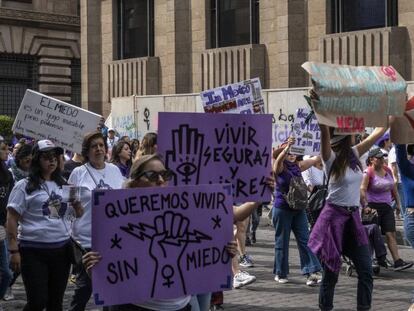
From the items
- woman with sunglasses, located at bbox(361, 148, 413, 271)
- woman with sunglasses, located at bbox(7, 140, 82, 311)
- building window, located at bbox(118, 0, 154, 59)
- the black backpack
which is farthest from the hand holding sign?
building window, located at bbox(118, 0, 154, 59)

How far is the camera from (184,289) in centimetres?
504

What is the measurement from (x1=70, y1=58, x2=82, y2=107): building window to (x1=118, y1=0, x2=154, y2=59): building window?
1428 cm

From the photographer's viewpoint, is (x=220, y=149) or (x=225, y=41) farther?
(x=225, y=41)

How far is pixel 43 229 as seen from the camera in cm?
701

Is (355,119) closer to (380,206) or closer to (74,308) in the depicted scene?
(74,308)

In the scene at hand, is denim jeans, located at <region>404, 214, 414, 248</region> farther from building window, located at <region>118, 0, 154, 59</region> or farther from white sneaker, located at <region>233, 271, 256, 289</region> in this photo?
building window, located at <region>118, 0, 154, 59</region>

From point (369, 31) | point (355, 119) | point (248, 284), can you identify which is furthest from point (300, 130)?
point (369, 31)

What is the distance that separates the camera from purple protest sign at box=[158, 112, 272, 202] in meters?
6.06

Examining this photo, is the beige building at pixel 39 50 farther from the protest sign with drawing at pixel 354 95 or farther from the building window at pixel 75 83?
the protest sign with drawing at pixel 354 95

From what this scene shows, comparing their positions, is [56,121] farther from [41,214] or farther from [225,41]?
[225,41]

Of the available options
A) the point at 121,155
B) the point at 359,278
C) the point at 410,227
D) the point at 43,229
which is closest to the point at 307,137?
the point at 121,155

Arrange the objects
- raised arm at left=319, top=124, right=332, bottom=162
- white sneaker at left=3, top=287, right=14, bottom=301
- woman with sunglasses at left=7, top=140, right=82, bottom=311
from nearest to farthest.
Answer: woman with sunglasses at left=7, top=140, right=82, bottom=311 < raised arm at left=319, top=124, right=332, bottom=162 < white sneaker at left=3, top=287, right=14, bottom=301

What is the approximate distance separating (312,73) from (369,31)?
1510 centimetres

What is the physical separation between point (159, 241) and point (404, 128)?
9.49 ft
